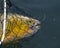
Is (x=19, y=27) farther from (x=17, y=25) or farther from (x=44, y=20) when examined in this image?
(x=44, y=20)

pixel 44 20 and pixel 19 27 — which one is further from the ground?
pixel 44 20

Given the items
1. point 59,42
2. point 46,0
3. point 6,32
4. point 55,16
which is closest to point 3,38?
→ point 6,32

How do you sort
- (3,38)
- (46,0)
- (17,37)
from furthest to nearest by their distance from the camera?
1. (46,0)
2. (17,37)
3. (3,38)

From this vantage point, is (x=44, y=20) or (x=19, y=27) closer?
(x=19, y=27)

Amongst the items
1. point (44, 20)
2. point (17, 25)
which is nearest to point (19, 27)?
point (17, 25)

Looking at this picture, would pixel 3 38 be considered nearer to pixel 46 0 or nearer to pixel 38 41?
pixel 38 41
